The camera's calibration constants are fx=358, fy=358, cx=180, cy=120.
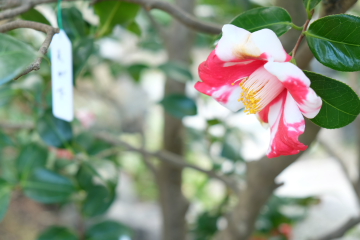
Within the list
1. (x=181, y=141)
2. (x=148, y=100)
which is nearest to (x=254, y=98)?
(x=181, y=141)

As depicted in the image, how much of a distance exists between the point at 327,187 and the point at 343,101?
8.34 ft

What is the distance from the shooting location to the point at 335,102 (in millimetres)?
375

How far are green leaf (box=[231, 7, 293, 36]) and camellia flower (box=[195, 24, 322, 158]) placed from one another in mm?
47

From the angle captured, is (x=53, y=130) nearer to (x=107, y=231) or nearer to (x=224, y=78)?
(x=107, y=231)

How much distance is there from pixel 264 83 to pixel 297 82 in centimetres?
8

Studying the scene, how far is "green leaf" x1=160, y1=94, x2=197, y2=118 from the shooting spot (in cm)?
95

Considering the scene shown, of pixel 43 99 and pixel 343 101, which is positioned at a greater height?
pixel 343 101

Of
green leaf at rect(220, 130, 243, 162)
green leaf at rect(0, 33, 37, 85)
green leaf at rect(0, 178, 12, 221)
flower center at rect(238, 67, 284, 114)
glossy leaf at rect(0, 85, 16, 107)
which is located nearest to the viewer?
green leaf at rect(0, 33, 37, 85)

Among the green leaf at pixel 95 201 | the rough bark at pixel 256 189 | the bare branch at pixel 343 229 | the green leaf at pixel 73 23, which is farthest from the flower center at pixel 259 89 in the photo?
the bare branch at pixel 343 229

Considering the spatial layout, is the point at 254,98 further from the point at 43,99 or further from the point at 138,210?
the point at 138,210

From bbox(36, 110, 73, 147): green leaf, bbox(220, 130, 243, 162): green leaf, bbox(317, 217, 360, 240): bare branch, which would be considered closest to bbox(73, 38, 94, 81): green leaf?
bbox(36, 110, 73, 147): green leaf

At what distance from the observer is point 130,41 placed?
3.53 m

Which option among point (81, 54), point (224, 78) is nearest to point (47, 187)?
point (81, 54)

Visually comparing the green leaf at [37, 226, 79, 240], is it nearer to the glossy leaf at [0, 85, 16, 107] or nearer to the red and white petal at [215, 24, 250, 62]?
the glossy leaf at [0, 85, 16, 107]
